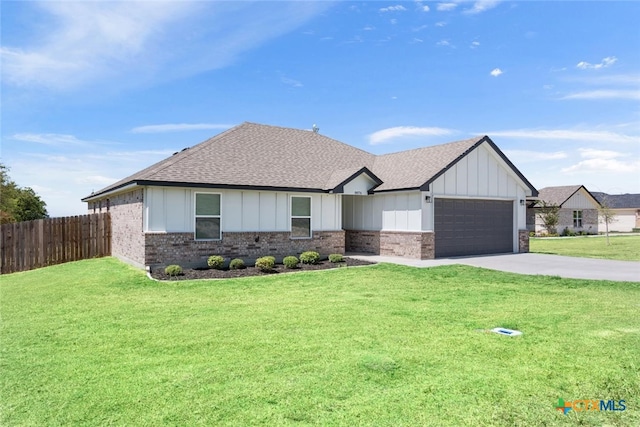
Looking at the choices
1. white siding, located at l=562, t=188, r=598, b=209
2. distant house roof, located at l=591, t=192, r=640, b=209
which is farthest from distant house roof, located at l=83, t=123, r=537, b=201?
distant house roof, located at l=591, t=192, r=640, b=209

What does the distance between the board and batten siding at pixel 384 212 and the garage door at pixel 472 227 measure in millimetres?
1117

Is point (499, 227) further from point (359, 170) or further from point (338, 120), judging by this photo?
point (338, 120)

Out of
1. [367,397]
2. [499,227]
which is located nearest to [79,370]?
[367,397]

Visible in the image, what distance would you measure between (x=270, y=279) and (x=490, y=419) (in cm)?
939

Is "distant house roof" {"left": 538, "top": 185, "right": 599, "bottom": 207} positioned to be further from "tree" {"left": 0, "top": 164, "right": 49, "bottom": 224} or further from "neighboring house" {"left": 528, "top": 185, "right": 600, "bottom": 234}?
"tree" {"left": 0, "top": 164, "right": 49, "bottom": 224}

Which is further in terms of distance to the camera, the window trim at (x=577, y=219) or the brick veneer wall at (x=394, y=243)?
the window trim at (x=577, y=219)

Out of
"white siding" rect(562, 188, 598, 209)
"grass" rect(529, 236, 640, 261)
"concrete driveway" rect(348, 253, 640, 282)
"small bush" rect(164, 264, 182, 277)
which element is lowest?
"grass" rect(529, 236, 640, 261)

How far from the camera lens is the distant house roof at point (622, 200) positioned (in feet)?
188

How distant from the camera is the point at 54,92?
48.5 ft

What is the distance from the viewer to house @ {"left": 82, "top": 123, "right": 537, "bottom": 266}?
14.7 meters

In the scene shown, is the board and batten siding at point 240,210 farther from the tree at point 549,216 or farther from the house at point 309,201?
the tree at point 549,216

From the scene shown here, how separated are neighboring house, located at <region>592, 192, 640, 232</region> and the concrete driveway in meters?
45.6

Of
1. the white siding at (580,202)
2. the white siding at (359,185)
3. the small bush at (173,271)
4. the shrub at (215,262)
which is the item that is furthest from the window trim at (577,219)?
the small bush at (173,271)

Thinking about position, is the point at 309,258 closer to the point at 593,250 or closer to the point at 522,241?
the point at 522,241
